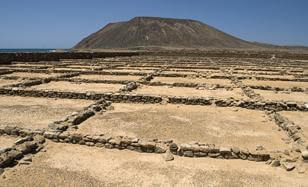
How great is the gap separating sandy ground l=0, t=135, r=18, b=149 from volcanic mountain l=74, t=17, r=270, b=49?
11749cm

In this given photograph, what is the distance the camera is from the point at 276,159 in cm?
708

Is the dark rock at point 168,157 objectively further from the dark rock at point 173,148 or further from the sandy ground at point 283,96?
the sandy ground at point 283,96

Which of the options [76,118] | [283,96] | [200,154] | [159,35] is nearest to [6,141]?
[76,118]

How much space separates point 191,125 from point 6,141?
5348 mm

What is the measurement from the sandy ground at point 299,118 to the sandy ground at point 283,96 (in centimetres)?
291

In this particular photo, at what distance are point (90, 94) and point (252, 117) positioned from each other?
6.94 m

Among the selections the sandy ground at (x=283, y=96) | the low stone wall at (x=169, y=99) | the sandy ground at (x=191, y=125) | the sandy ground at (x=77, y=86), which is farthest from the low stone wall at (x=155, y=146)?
the sandy ground at (x=77, y=86)

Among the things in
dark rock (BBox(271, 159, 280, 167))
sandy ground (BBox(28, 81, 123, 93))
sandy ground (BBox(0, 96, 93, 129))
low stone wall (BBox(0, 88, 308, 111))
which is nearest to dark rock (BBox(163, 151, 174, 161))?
dark rock (BBox(271, 159, 280, 167))

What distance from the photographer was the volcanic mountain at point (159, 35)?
131m

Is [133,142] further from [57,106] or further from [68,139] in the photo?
[57,106]

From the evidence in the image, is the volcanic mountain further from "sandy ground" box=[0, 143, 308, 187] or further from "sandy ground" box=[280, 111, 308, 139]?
"sandy ground" box=[0, 143, 308, 187]

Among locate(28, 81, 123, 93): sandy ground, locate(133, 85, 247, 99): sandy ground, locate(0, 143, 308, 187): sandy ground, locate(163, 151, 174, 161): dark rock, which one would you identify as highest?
locate(28, 81, 123, 93): sandy ground

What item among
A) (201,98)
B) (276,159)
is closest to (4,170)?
(276,159)

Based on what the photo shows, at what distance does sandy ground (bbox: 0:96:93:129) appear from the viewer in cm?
1020
